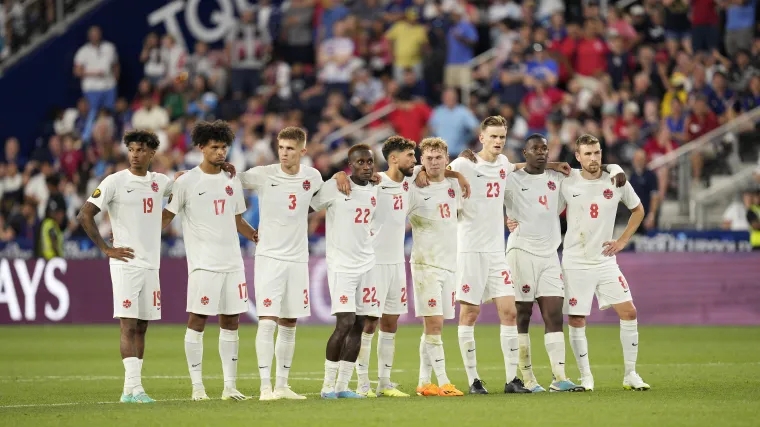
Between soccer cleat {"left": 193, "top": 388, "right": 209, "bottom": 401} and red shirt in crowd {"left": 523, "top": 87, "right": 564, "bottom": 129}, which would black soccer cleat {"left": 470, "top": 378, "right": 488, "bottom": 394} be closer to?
soccer cleat {"left": 193, "top": 388, "right": 209, "bottom": 401}

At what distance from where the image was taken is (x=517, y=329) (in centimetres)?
1446

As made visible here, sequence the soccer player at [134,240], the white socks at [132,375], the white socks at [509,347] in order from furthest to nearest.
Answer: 1. the white socks at [509,347]
2. the soccer player at [134,240]
3. the white socks at [132,375]

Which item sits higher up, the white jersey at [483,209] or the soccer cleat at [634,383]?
the white jersey at [483,209]

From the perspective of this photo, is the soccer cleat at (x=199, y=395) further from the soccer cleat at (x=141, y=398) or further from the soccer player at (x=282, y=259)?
the soccer player at (x=282, y=259)

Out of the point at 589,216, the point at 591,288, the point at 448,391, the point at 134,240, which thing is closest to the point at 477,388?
the point at 448,391

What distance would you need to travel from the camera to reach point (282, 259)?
13617 millimetres

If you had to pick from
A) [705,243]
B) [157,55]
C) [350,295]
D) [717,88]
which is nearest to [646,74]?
[717,88]

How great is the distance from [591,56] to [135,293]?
1726 cm

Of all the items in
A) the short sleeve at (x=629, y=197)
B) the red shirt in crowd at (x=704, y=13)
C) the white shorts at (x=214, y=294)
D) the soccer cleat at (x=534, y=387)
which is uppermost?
the red shirt in crowd at (x=704, y=13)

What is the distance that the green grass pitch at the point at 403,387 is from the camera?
11641 millimetres

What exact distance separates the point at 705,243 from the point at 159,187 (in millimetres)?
13325

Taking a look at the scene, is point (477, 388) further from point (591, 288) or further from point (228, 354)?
point (228, 354)

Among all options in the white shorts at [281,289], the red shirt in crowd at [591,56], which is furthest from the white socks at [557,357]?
the red shirt in crowd at [591,56]

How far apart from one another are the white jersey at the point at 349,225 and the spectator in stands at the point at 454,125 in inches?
535
